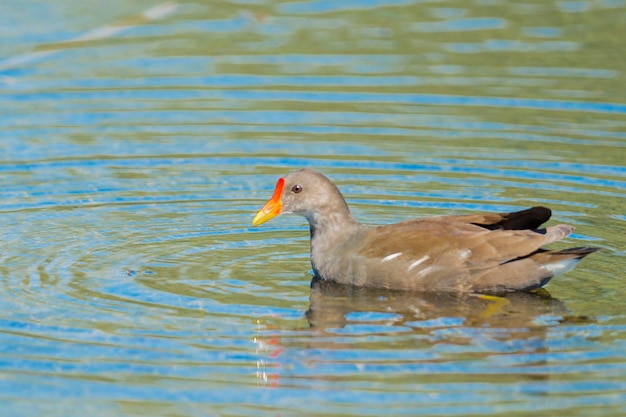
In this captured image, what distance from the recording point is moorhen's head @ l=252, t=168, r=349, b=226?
9.15 metres

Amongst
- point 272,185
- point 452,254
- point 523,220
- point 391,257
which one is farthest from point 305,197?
point 272,185

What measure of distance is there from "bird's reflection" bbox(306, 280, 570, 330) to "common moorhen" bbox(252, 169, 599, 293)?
0.08 m

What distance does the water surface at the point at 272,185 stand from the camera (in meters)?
6.85

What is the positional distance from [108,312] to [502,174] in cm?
461

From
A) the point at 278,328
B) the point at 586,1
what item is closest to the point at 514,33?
the point at 586,1

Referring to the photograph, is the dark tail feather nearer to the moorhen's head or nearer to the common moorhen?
the common moorhen

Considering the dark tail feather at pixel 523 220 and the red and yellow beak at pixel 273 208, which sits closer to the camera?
the dark tail feather at pixel 523 220

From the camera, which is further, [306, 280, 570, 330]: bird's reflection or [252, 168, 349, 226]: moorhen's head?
[252, 168, 349, 226]: moorhen's head

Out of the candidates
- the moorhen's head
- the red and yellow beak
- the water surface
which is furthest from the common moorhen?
the red and yellow beak

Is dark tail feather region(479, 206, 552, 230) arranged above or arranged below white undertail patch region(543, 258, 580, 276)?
above

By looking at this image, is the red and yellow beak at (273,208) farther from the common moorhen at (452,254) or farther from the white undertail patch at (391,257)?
the white undertail patch at (391,257)

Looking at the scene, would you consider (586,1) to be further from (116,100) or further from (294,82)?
(116,100)

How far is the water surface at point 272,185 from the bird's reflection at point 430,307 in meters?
0.03

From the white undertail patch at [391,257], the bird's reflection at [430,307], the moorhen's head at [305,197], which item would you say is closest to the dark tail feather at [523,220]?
the bird's reflection at [430,307]
